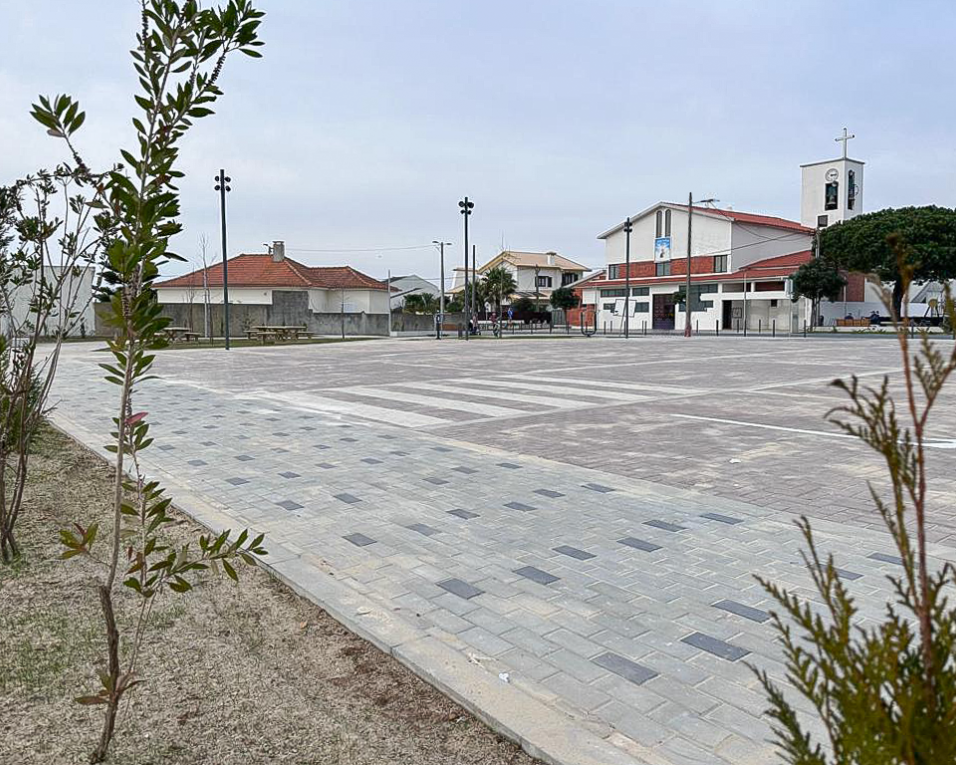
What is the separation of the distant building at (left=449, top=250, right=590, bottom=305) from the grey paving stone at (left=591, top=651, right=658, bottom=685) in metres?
89.2

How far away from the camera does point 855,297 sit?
6225 centimetres

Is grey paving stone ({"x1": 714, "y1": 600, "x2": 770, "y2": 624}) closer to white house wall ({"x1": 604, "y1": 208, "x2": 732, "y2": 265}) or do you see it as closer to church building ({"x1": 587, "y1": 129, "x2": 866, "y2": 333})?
church building ({"x1": 587, "y1": 129, "x2": 866, "y2": 333})

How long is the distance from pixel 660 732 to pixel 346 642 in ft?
4.95

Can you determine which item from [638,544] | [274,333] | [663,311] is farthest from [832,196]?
[638,544]

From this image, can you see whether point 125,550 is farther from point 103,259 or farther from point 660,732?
point 660,732

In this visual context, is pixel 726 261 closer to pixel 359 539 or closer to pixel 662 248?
pixel 662 248

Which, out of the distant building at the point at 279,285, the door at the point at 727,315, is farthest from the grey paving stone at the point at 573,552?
the door at the point at 727,315

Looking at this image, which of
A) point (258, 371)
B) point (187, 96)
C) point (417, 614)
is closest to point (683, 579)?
point (417, 614)

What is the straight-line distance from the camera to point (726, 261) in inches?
2569

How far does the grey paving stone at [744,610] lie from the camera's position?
3.88m

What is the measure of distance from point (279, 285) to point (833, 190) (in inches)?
1805

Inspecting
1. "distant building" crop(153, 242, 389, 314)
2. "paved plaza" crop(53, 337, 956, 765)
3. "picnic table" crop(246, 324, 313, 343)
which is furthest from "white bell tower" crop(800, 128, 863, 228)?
"paved plaza" crop(53, 337, 956, 765)

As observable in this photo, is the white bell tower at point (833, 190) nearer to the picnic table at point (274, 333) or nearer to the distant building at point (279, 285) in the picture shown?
the distant building at point (279, 285)

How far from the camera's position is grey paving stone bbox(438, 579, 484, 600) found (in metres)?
4.25
